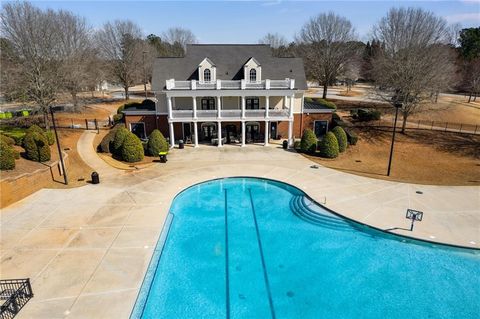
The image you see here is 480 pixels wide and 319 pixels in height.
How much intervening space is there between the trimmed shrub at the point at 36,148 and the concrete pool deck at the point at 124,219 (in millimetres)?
3752

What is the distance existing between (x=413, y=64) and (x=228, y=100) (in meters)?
22.4

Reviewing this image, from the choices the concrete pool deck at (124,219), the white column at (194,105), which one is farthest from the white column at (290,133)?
the white column at (194,105)

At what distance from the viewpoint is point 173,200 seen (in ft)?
74.6

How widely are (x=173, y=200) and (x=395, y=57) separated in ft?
110

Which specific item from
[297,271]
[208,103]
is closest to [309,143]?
[208,103]

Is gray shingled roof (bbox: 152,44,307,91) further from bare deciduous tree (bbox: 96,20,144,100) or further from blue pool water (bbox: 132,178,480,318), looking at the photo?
bare deciduous tree (bbox: 96,20,144,100)

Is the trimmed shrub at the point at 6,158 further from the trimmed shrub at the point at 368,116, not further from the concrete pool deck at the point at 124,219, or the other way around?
the trimmed shrub at the point at 368,116

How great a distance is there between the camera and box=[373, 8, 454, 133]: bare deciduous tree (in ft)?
117

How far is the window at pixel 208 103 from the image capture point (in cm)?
3605

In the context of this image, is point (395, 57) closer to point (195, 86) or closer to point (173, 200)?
point (195, 86)

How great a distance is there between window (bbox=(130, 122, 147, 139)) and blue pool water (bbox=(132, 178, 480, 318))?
18.7 metres

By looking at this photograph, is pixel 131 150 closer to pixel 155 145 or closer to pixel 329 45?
pixel 155 145

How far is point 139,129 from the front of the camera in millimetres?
36781

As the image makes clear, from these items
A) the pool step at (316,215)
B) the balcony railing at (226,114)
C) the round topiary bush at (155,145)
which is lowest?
the pool step at (316,215)
